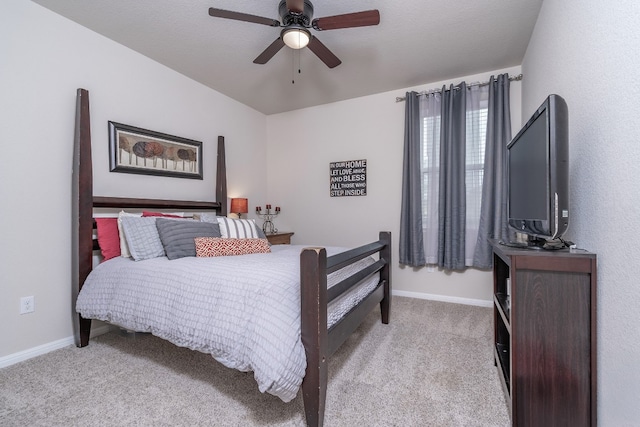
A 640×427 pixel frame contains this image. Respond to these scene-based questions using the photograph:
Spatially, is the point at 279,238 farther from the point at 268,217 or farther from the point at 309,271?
the point at 309,271

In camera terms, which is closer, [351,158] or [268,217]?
[351,158]

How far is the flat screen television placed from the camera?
1.19 meters

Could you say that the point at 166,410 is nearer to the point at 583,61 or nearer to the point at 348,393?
the point at 348,393

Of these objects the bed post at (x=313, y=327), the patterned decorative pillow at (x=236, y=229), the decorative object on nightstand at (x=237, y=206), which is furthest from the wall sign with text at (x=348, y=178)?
the bed post at (x=313, y=327)

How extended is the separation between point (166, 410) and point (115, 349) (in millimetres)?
1016

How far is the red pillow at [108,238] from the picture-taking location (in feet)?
7.46

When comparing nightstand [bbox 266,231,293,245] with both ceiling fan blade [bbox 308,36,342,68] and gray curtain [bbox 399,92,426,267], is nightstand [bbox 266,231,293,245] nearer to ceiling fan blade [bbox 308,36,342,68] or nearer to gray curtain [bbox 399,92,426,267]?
gray curtain [bbox 399,92,426,267]

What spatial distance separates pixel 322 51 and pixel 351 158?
5.82 feet

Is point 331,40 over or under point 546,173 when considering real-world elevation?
over

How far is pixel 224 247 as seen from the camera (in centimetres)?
228

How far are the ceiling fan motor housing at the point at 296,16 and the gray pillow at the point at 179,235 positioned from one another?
1677 mm

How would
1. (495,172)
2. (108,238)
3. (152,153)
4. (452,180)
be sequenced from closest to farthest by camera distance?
(108,238), (152,153), (495,172), (452,180)

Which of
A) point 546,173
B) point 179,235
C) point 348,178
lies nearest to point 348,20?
point 546,173

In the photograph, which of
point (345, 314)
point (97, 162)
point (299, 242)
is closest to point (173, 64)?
point (97, 162)
